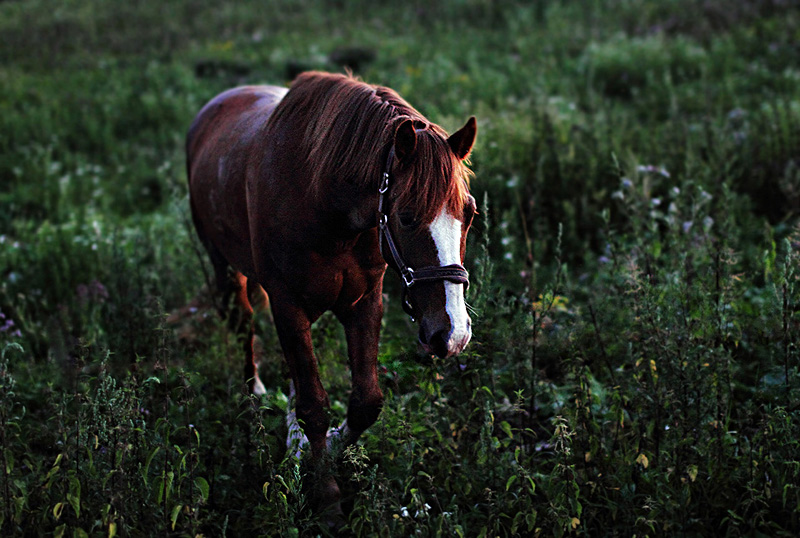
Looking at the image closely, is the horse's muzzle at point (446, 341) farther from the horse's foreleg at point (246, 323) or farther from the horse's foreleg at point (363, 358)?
the horse's foreleg at point (246, 323)

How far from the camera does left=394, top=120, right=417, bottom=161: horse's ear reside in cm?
249

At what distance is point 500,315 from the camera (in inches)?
172

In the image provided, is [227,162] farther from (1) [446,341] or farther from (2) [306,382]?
(1) [446,341]

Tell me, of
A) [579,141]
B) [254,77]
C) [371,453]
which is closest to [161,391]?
[371,453]

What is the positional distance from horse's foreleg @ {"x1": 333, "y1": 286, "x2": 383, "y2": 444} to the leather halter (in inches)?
25.2

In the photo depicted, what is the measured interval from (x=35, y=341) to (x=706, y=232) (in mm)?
4706

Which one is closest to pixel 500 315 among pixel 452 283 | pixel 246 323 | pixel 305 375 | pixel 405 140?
pixel 305 375

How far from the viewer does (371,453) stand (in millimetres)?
3512

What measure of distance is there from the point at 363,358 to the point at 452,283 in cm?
99

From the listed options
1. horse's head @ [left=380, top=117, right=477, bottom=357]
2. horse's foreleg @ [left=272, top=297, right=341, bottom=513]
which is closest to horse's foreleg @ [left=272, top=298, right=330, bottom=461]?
horse's foreleg @ [left=272, top=297, right=341, bottom=513]

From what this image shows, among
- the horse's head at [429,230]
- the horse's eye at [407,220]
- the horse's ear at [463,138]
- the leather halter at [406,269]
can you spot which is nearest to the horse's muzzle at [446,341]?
the horse's head at [429,230]

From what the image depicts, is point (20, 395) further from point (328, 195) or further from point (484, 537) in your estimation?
point (484, 537)

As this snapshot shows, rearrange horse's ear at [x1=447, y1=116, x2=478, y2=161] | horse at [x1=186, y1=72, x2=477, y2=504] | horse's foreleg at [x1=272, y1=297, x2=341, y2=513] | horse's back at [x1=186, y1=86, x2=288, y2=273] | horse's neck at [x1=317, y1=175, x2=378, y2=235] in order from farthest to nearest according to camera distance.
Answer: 1. horse's back at [x1=186, y1=86, x2=288, y2=273]
2. horse's foreleg at [x1=272, y1=297, x2=341, y2=513]
3. horse's neck at [x1=317, y1=175, x2=378, y2=235]
4. horse's ear at [x1=447, y1=116, x2=478, y2=161]
5. horse at [x1=186, y1=72, x2=477, y2=504]

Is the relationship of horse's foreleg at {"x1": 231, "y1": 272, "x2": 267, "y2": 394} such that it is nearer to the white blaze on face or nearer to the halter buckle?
the halter buckle
